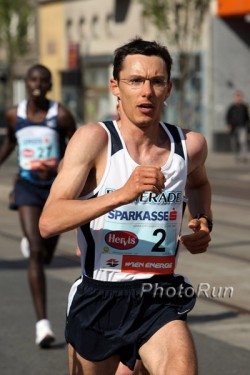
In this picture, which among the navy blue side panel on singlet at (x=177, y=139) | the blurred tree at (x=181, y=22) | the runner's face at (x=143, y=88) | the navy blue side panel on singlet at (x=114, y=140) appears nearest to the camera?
the runner's face at (x=143, y=88)

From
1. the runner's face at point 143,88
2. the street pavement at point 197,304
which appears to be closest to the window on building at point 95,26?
the street pavement at point 197,304

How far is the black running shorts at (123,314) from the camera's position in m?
4.62

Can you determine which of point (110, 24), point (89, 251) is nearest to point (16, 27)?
point (110, 24)

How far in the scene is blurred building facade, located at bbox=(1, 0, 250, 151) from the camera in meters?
37.1

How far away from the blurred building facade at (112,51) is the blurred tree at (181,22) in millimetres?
1085

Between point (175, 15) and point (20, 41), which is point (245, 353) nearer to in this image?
point (175, 15)

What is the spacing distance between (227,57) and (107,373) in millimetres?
33143

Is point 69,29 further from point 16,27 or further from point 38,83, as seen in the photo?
point 38,83

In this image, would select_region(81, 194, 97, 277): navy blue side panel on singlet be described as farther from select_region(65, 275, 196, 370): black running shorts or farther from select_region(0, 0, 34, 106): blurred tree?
select_region(0, 0, 34, 106): blurred tree

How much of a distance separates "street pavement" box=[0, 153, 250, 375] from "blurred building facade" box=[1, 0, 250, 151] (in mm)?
20557

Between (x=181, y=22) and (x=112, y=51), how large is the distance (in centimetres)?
450

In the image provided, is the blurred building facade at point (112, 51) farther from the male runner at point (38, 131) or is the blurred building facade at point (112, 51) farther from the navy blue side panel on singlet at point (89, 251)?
the navy blue side panel on singlet at point (89, 251)

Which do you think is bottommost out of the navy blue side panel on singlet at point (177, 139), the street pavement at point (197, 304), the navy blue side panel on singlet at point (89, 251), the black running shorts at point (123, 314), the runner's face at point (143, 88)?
the street pavement at point (197, 304)

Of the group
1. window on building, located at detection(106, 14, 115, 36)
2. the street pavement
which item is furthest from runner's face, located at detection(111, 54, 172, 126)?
window on building, located at detection(106, 14, 115, 36)
